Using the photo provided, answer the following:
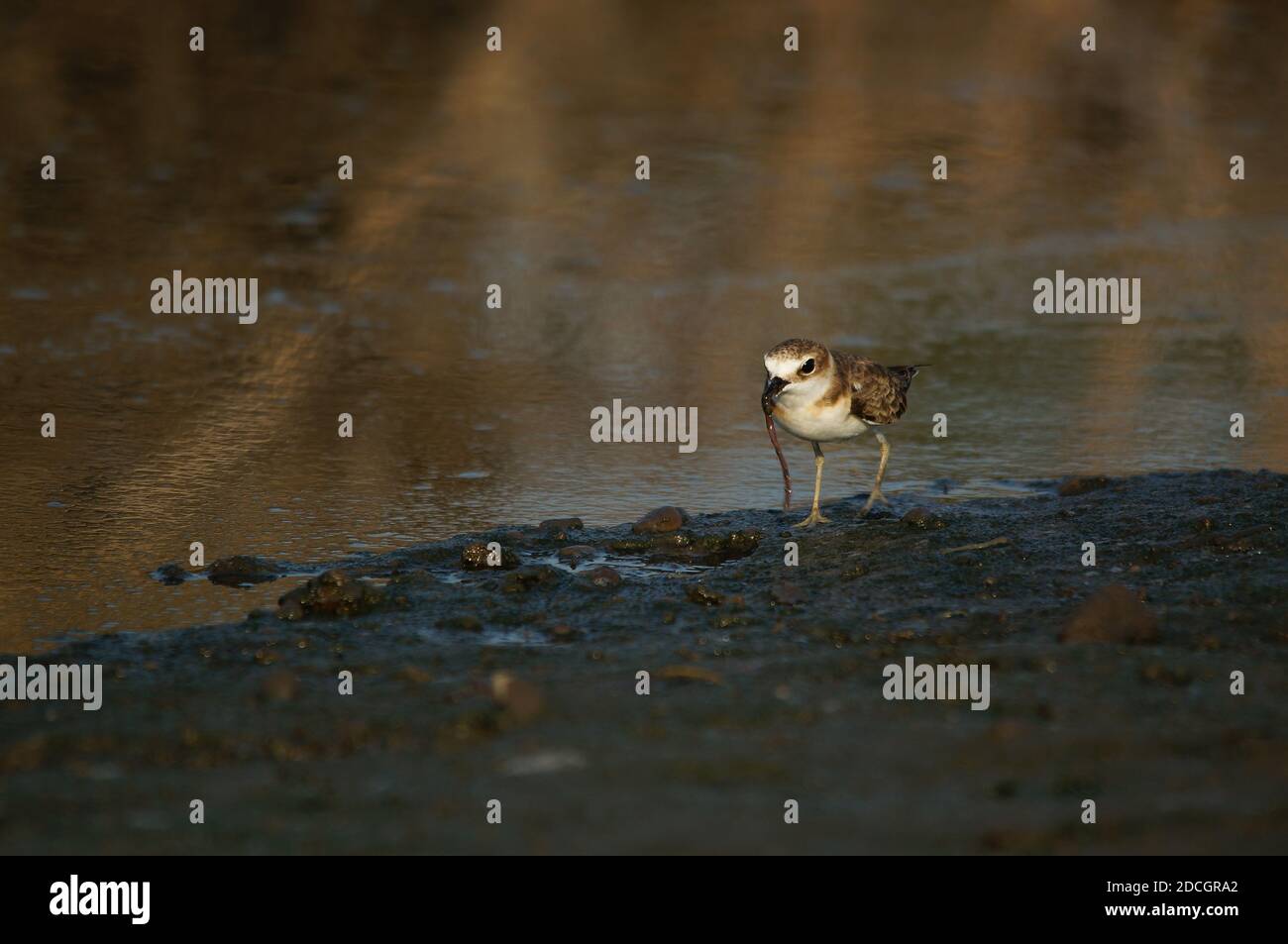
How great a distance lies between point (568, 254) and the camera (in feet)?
34.9

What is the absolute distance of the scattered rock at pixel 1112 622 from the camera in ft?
14.8

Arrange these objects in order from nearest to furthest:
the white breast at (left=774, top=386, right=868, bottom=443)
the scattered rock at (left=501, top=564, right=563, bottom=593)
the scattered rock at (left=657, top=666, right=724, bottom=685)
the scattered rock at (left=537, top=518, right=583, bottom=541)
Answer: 1. the scattered rock at (left=657, top=666, right=724, bottom=685)
2. the scattered rock at (left=501, top=564, right=563, bottom=593)
3. the scattered rock at (left=537, top=518, right=583, bottom=541)
4. the white breast at (left=774, top=386, right=868, bottom=443)

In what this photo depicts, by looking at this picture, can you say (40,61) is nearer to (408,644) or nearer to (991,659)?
(408,644)

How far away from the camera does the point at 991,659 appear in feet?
14.4

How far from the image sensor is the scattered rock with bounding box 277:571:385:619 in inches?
198

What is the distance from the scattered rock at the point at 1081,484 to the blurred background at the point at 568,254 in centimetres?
20

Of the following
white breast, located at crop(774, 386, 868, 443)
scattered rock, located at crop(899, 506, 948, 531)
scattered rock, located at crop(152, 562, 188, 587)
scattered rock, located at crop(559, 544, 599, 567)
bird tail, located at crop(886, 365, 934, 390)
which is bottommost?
scattered rock, located at crop(152, 562, 188, 587)

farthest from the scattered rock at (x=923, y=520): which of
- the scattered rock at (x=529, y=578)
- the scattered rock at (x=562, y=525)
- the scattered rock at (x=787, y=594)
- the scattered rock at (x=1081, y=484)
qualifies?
the scattered rock at (x=529, y=578)

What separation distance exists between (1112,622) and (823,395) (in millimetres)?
2171

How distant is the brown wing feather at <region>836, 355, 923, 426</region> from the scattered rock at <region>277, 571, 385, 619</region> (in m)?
Result: 2.53

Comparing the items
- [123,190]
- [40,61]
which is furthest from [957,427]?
[40,61]

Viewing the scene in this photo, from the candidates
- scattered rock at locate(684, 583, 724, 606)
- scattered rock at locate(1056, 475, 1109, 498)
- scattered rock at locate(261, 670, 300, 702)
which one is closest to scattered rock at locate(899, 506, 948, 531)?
scattered rock at locate(1056, 475, 1109, 498)

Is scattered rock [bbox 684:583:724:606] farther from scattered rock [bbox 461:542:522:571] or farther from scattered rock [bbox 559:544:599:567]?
scattered rock [bbox 461:542:522:571]

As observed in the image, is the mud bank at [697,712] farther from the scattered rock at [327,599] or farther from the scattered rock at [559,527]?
the scattered rock at [559,527]
